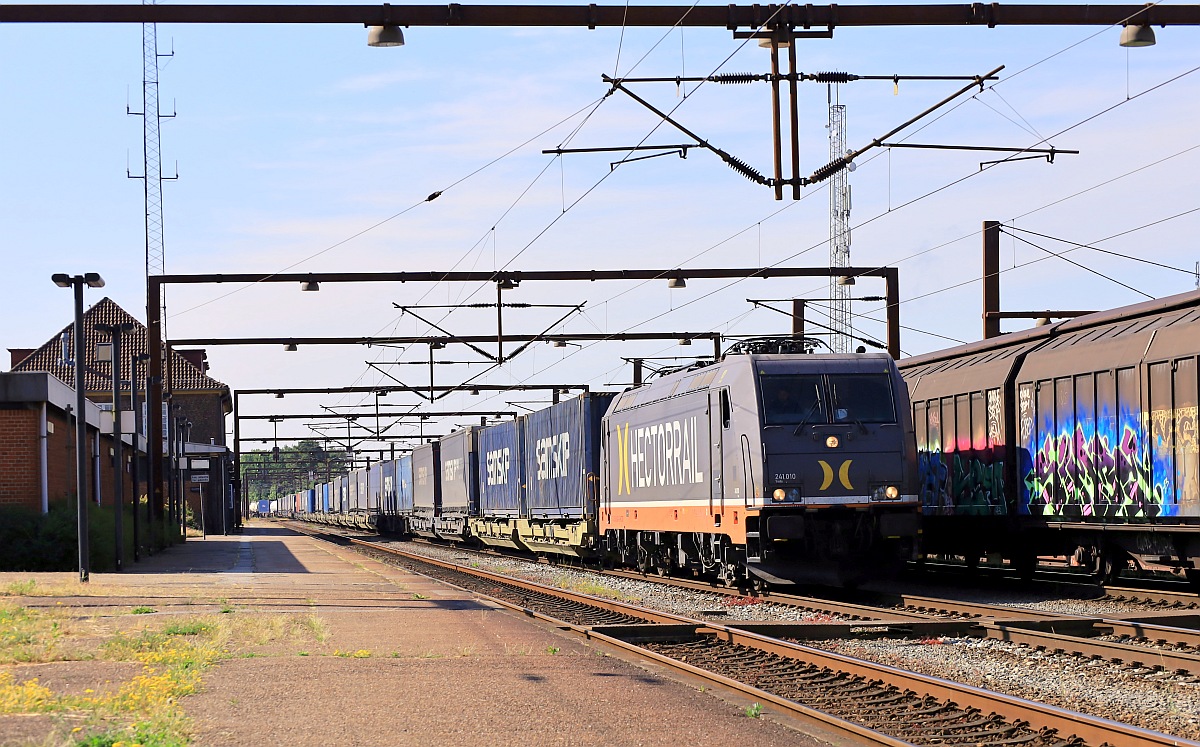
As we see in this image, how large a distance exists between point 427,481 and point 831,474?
3377cm

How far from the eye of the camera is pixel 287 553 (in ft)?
134

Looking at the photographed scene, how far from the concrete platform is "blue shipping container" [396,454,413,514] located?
3644 cm

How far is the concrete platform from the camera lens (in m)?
8.80

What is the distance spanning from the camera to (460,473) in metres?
44.5

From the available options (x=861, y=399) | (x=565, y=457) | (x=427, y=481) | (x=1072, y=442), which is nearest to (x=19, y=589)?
(x=565, y=457)

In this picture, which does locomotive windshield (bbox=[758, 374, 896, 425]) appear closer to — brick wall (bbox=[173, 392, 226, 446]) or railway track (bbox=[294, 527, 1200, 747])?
railway track (bbox=[294, 527, 1200, 747])

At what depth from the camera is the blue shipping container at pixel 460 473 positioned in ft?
139

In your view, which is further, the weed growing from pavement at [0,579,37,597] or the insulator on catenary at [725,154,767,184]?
the weed growing from pavement at [0,579,37,597]

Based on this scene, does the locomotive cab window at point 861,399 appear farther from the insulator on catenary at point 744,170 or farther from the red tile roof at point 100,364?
the red tile roof at point 100,364

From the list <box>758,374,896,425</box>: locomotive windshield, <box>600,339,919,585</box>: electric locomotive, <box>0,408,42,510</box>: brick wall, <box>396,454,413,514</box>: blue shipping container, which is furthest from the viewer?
<box>396,454,413,514</box>: blue shipping container

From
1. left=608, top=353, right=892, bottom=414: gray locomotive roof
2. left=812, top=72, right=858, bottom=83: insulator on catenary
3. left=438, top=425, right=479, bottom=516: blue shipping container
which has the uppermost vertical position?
left=812, top=72, right=858, bottom=83: insulator on catenary

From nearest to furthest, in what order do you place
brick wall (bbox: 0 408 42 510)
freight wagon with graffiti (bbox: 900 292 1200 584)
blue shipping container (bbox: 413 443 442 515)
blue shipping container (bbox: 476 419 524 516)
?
freight wagon with graffiti (bbox: 900 292 1200 584)
brick wall (bbox: 0 408 42 510)
blue shipping container (bbox: 476 419 524 516)
blue shipping container (bbox: 413 443 442 515)

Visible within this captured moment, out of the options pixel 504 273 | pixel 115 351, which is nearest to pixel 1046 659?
pixel 504 273

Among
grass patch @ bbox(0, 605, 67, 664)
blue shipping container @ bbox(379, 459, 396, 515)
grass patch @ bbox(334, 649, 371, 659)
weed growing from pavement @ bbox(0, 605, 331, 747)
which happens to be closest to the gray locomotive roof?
weed growing from pavement @ bbox(0, 605, 331, 747)
